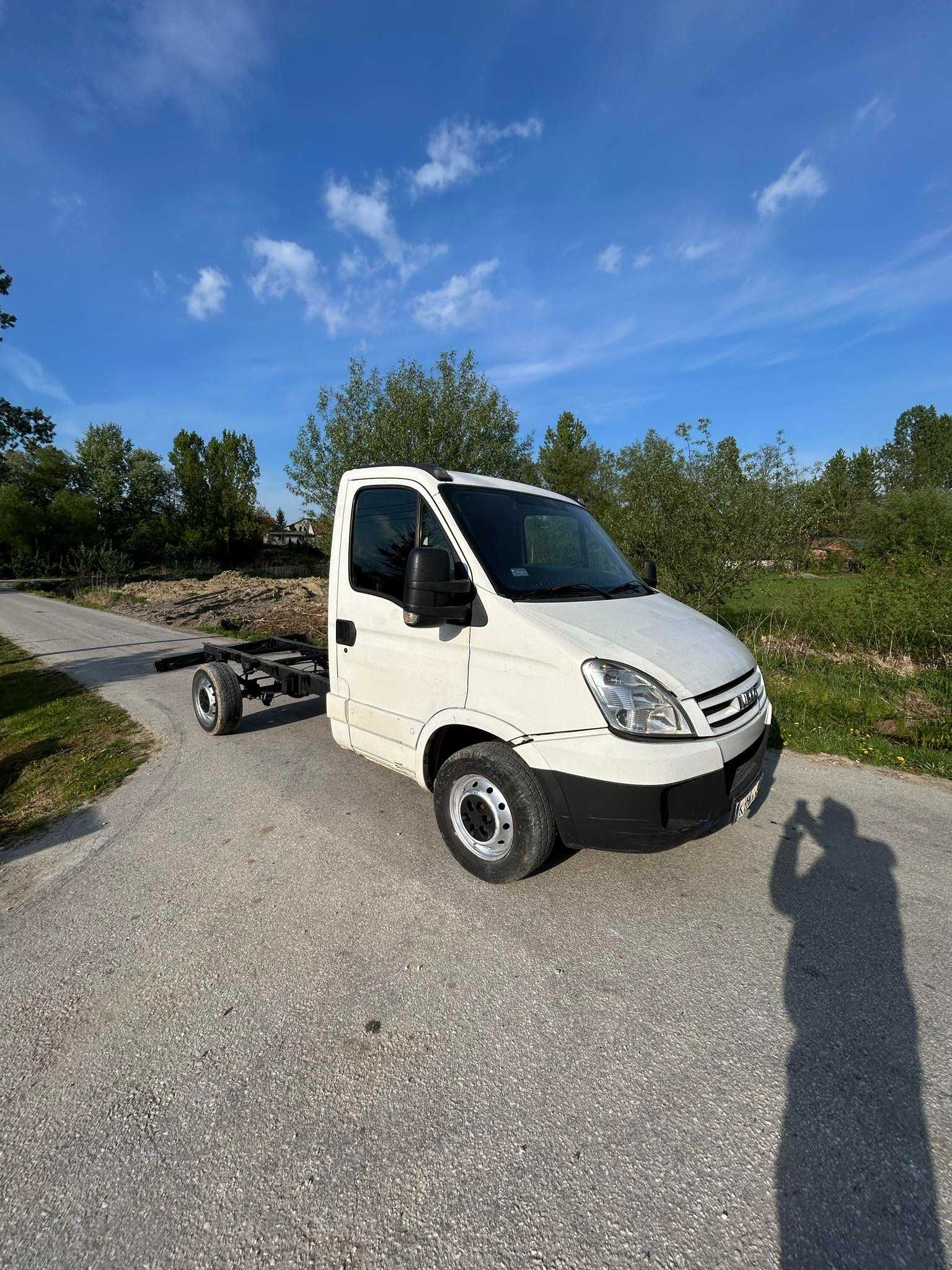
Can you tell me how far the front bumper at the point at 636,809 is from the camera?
2426 mm

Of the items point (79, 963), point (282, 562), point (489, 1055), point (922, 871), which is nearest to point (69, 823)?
point (79, 963)

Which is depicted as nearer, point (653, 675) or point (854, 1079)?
point (854, 1079)

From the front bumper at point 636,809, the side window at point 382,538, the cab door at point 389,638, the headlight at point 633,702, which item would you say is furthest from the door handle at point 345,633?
the headlight at point 633,702

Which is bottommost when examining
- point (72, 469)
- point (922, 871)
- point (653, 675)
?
point (922, 871)

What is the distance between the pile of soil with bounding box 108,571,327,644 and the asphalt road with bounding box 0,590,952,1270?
8.56m

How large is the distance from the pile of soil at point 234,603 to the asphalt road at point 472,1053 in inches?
337

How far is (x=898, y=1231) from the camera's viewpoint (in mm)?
1455

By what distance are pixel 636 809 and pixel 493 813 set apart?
800mm

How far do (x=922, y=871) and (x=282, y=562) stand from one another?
4630 cm

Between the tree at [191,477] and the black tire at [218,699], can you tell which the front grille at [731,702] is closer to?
the black tire at [218,699]

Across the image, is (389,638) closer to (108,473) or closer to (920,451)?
(108,473)

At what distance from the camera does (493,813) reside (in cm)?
285

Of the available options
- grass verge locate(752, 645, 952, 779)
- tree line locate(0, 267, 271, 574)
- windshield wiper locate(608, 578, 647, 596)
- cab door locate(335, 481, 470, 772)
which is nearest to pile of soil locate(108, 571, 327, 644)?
cab door locate(335, 481, 470, 772)

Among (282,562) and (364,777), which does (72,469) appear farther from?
(364,777)
